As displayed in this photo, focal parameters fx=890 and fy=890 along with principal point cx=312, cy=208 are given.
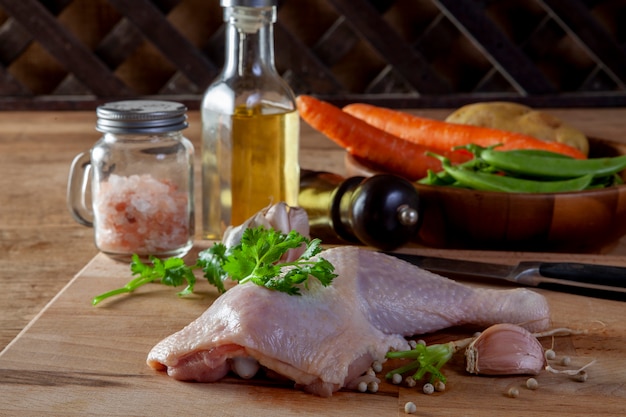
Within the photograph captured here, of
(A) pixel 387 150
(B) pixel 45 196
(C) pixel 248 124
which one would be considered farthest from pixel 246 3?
(B) pixel 45 196

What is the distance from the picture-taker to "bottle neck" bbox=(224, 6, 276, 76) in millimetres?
1416

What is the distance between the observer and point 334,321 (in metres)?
0.99

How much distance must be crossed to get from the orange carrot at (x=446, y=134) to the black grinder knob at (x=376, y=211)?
1.27 ft

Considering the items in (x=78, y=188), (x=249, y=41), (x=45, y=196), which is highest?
(x=249, y=41)

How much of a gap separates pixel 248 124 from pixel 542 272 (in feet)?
1.67

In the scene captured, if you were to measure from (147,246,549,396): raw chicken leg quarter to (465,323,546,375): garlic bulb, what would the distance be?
0.27 feet

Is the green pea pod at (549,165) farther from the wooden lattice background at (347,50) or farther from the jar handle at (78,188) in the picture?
the wooden lattice background at (347,50)

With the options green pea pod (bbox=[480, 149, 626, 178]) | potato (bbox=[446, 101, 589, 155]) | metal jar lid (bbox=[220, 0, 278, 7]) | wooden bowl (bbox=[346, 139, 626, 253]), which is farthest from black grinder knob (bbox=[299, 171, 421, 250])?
potato (bbox=[446, 101, 589, 155])

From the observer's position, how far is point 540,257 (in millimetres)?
1400

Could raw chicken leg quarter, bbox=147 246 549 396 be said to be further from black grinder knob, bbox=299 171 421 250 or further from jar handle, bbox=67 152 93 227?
jar handle, bbox=67 152 93 227

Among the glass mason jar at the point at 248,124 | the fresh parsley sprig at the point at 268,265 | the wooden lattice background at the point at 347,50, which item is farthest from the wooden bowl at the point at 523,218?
the wooden lattice background at the point at 347,50

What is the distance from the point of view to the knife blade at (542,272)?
4.01 feet

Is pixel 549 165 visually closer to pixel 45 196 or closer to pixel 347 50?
pixel 45 196

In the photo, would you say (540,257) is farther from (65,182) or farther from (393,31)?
(393,31)
